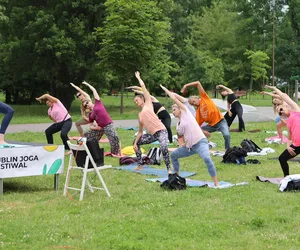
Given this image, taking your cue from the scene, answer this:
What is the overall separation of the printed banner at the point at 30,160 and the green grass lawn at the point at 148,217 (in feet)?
1.35

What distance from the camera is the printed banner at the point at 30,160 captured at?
29.0ft

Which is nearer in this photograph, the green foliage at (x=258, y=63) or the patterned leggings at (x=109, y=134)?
the patterned leggings at (x=109, y=134)

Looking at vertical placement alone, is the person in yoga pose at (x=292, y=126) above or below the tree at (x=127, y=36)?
below

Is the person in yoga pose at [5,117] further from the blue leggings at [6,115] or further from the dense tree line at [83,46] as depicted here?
the dense tree line at [83,46]

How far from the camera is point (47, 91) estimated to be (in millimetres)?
42219

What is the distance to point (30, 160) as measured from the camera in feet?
29.8

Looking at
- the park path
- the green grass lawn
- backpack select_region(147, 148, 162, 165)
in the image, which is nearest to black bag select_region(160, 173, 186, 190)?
the green grass lawn

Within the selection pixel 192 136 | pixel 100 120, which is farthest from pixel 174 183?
pixel 100 120

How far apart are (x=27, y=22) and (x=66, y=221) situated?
86.7 ft

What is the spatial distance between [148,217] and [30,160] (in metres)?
2.89

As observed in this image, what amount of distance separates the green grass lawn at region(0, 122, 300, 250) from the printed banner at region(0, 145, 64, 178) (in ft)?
1.35

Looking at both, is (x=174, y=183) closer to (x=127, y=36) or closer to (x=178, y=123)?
(x=178, y=123)

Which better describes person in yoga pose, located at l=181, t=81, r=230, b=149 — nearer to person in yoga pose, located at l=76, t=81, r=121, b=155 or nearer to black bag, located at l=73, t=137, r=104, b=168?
person in yoga pose, located at l=76, t=81, r=121, b=155

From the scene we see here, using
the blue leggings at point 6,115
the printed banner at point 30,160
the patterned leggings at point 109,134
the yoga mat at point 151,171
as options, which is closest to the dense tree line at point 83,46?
the patterned leggings at point 109,134
